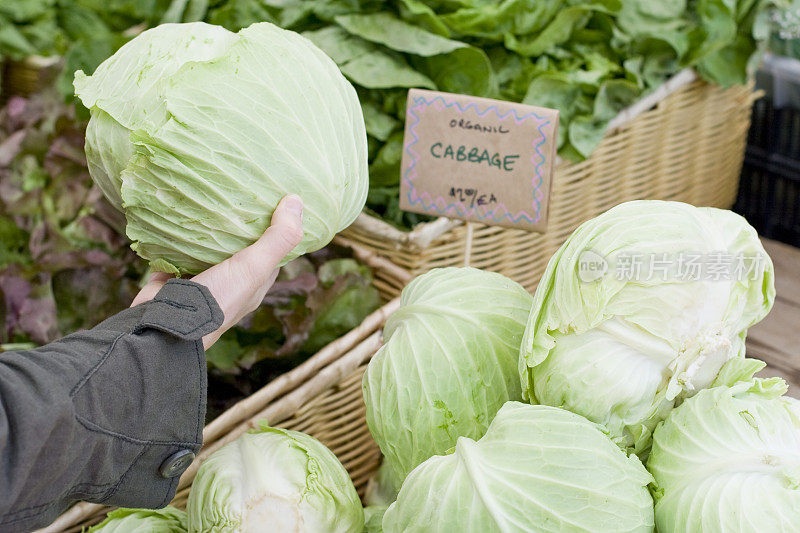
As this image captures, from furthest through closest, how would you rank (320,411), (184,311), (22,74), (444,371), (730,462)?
(22,74), (320,411), (444,371), (184,311), (730,462)

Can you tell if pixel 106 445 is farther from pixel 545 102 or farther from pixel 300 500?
pixel 545 102

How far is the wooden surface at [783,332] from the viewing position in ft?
6.77

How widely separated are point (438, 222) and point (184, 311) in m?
1.10

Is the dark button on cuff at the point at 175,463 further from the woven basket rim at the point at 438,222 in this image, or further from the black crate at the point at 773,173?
the black crate at the point at 773,173

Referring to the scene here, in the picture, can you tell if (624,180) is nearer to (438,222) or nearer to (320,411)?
(438,222)

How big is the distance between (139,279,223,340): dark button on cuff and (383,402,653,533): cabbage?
435 mm

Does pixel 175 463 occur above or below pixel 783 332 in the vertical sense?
above

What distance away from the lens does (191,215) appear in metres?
1.34

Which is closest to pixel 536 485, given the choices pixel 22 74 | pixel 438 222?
pixel 438 222

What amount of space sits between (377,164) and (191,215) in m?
1.16

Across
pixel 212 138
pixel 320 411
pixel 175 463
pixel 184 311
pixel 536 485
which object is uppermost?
pixel 212 138

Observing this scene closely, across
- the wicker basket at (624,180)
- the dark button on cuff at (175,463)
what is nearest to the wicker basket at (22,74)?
the wicker basket at (624,180)

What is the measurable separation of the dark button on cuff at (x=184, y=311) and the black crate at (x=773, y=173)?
93.8 inches

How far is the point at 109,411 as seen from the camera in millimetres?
1138
